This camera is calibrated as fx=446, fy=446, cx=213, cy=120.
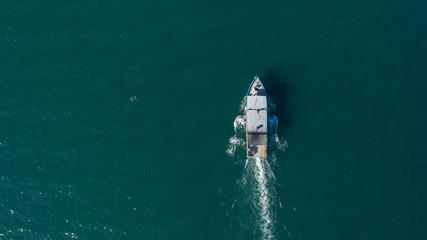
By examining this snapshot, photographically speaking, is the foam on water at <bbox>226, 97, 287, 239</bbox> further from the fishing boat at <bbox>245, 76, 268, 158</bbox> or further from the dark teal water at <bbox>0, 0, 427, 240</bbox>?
the fishing boat at <bbox>245, 76, 268, 158</bbox>

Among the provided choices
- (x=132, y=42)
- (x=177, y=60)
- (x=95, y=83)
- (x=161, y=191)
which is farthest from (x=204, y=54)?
(x=161, y=191)

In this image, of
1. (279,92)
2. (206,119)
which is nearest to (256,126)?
(279,92)

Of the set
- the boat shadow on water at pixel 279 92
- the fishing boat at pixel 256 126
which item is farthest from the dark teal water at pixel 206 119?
the fishing boat at pixel 256 126

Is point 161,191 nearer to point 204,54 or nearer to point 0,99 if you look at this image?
point 204,54

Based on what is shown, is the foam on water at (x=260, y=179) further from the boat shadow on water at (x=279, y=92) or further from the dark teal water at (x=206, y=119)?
the boat shadow on water at (x=279, y=92)

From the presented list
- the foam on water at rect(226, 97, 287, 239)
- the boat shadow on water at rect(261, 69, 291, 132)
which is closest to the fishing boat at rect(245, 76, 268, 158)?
the foam on water at rect(226, 97, 287, 239)

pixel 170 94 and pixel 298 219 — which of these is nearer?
pixel 298 219
